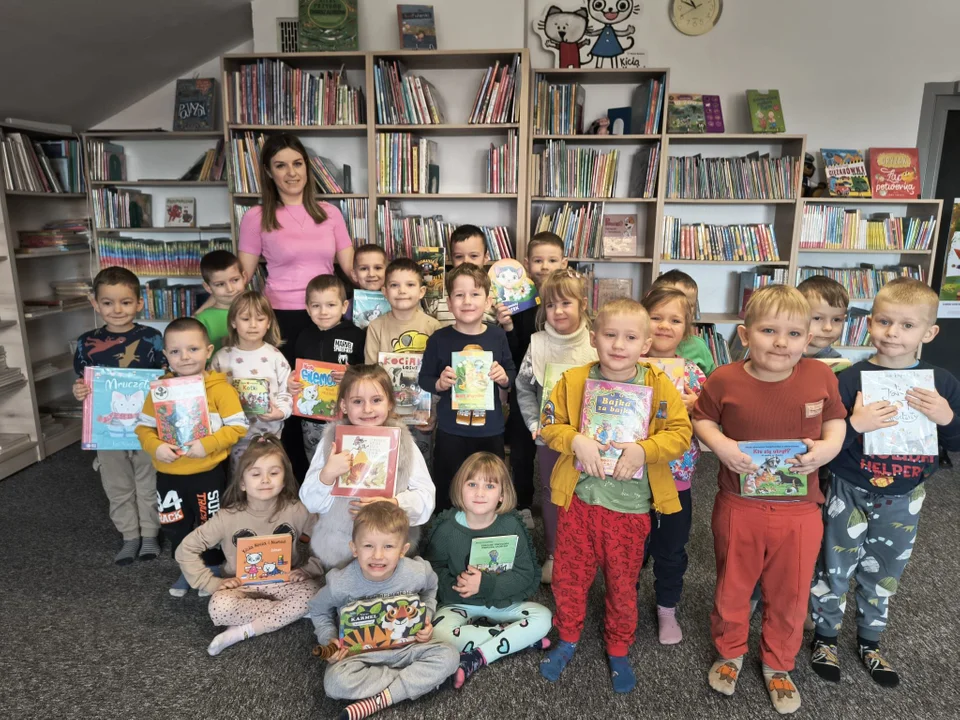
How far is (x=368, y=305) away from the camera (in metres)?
2.97

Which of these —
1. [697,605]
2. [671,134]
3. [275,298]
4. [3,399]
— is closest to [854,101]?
[671,134]

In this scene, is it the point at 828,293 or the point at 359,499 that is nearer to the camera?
the point at 359,499

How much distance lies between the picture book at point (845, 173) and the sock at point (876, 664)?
3.13 metres

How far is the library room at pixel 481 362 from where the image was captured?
6.41ft

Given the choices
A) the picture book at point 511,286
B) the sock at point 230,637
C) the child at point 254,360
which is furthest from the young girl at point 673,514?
the child at point 254,360

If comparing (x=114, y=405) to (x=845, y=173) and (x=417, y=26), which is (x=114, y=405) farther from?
(x=845, y=173)

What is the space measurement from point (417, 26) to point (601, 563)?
3.53m

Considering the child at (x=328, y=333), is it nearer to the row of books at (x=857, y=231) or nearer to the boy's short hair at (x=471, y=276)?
the boy's short hair at (x=471, y=276)

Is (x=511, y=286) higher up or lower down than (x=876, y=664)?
higher up

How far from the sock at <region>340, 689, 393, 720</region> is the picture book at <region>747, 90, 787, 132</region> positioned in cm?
401

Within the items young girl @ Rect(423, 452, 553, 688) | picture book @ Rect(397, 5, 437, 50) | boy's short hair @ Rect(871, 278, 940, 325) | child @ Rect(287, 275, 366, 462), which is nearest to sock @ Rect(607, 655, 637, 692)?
young girl @ Rect(423, 452, 553, 688)

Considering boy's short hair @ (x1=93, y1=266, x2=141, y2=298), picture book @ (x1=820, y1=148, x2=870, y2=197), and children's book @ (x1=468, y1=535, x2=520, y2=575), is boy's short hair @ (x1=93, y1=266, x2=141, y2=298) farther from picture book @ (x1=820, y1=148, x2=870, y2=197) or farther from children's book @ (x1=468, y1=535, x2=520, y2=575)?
picture book @ (x1=820, y1=148, x2=870, y2=197)

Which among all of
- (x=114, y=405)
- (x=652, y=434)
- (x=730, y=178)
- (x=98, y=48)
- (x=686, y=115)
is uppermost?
(x=98, y=48)

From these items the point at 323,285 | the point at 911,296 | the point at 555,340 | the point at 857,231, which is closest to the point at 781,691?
the point at 911,296
